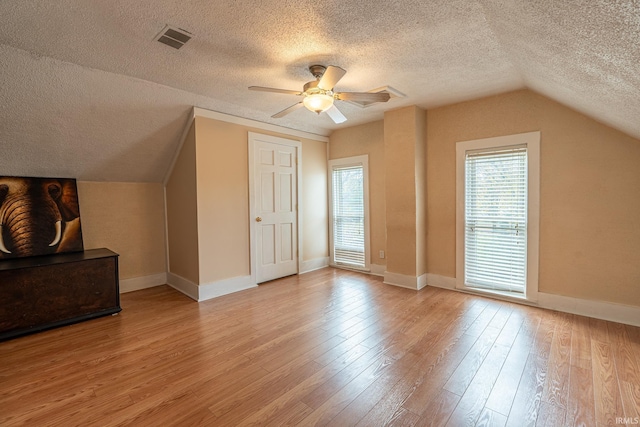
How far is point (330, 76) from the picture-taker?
7.63 ft

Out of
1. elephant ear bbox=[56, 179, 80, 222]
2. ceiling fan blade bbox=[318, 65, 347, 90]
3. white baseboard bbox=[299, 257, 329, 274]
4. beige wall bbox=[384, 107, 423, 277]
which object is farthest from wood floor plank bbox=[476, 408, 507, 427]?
elephant ear bbox=[56, 179, 80, 222]

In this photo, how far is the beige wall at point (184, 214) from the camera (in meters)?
3.85

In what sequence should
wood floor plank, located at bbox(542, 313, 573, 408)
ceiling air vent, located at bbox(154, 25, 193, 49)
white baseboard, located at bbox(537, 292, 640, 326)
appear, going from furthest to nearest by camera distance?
white baseboard, located at bbox(537, 292, 640, 326) → ceiling air vent, located at bbox(154, 25, 193, 49) → wood floor plank, located at bbox(542, 313, 573, 408)

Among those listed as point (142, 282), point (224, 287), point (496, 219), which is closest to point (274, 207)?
point (224, 287)

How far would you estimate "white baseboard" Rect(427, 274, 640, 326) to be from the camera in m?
2.90

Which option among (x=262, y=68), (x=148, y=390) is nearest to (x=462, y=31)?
(x=262, y=68)

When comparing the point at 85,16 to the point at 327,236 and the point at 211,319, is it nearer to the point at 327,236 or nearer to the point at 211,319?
the point at 211,319

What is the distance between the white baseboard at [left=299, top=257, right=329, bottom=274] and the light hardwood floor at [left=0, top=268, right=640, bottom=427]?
1.64 meters

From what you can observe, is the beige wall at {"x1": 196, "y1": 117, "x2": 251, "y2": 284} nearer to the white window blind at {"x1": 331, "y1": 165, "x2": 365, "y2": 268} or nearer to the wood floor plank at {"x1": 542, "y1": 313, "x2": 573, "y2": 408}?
the white window blind at {"x1": 331, "y1": 165, "x2": 365, "y2": 268}

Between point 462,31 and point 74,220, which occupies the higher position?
point 462,31

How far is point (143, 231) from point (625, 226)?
6.16m

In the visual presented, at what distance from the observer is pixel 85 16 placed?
1.96 m

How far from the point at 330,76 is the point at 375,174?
2.72 meters

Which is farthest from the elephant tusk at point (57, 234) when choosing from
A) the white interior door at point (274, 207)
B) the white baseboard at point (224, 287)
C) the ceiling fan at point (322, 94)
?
the ceiling fan at point (322, 94)
